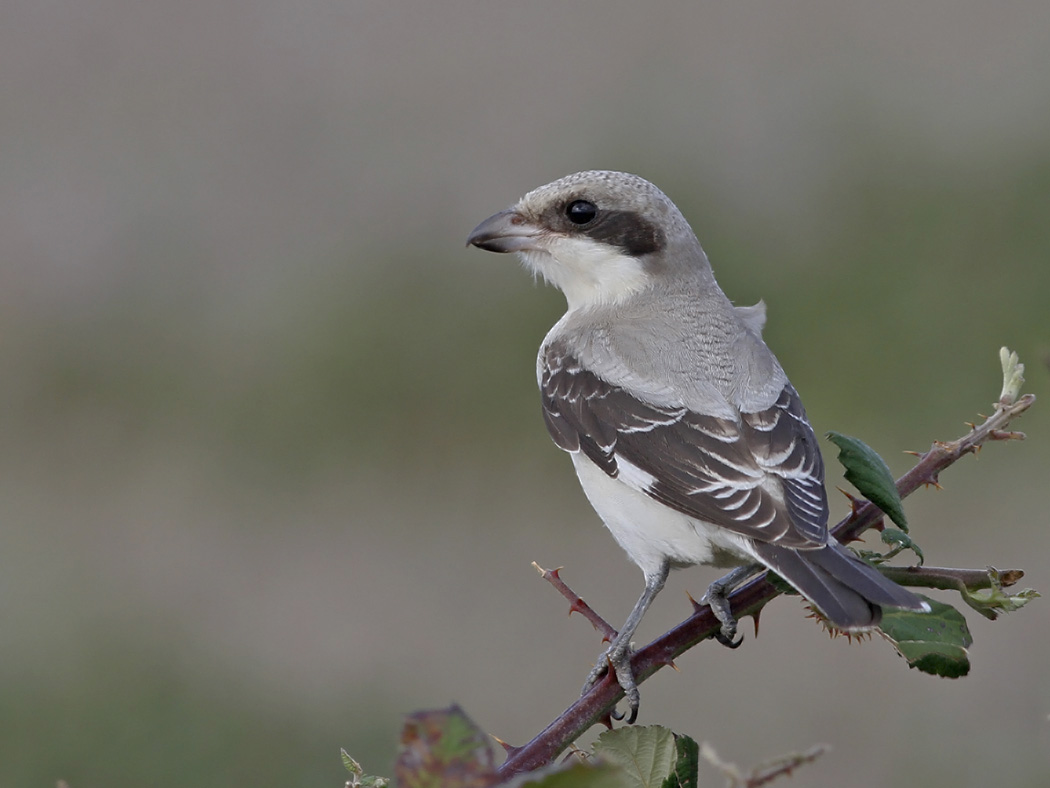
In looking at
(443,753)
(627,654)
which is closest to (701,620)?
(627,654)

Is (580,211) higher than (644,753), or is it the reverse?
(580,211)

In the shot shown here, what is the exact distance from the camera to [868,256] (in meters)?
7.45

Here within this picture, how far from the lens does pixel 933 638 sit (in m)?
1.78

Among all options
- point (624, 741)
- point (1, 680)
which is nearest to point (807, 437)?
point (624, 741)

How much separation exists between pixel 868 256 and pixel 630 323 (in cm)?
454

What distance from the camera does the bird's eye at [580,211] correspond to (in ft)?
11.6

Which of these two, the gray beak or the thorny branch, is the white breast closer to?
the thorny branch

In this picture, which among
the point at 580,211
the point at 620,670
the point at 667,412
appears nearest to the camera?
the point at 620,670

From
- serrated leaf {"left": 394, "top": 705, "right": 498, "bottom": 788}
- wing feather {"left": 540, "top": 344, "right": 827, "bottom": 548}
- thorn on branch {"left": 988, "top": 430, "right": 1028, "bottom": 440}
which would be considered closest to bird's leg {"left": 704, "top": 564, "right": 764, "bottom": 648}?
wing feather {"left": 540, "top": 344, "right": 827, "bottom": 548}

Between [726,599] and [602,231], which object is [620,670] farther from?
[602,231]

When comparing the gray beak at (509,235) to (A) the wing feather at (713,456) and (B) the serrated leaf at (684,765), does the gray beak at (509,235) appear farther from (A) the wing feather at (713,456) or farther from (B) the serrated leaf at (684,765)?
(B) the serrated leaf at (684,765)

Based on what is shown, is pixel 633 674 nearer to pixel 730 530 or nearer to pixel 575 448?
pixel 730 530

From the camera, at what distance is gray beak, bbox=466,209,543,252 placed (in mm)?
3539

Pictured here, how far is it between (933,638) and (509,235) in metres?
2.07
